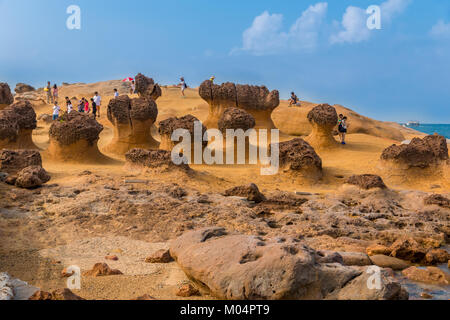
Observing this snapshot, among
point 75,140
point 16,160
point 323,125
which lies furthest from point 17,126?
point 323,125

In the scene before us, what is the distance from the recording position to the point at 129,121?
40.0ft

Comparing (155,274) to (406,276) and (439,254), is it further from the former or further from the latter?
(439,254)

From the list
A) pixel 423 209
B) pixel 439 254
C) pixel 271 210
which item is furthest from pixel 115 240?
pixel 423 209

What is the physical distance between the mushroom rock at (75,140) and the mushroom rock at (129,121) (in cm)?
164

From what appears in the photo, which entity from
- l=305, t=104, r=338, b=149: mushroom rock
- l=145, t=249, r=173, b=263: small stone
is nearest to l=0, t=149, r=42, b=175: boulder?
l=145, t=249, r=173, b=263: small stone

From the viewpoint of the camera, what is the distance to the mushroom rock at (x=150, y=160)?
27.9 ft

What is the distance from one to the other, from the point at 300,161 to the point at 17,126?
675 centimetres

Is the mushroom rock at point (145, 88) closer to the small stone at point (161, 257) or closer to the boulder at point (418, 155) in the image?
the boulder at point (418, 155)

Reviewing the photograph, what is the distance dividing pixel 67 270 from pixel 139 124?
26.9ft

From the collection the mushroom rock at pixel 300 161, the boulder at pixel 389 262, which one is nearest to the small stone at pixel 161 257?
the boulder at pixel 389 262

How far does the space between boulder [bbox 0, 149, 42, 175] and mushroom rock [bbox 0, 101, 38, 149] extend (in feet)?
8.09

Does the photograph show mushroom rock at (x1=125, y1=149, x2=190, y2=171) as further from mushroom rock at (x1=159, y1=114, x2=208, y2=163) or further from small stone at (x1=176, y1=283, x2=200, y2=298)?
small stone at (x1=176, y1=283, x2=200, y2=298)

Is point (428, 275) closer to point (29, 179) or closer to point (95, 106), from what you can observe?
point (29, 179)

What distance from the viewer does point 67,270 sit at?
14.2 ft
